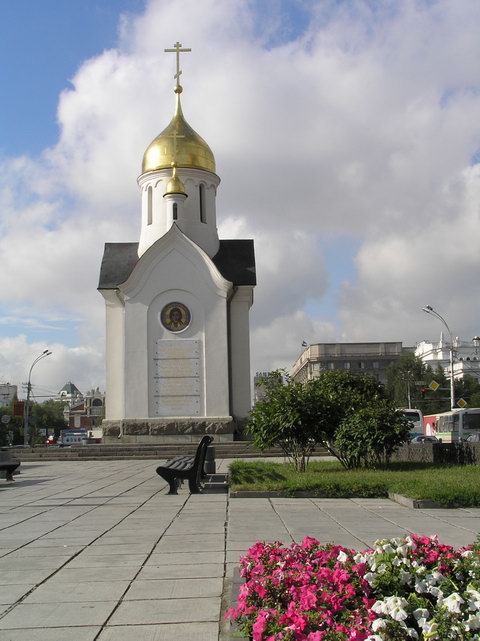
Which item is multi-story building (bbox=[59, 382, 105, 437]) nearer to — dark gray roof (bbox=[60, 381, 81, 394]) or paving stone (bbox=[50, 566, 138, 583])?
dark gray roof (bbox=[60, 381, 81, 394])

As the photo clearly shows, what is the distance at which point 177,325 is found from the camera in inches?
1197

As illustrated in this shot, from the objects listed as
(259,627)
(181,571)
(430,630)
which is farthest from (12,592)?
(430,630)

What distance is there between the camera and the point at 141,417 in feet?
96.6

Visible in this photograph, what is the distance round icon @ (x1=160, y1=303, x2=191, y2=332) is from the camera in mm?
30359

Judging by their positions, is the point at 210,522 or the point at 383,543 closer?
the point at 383,543

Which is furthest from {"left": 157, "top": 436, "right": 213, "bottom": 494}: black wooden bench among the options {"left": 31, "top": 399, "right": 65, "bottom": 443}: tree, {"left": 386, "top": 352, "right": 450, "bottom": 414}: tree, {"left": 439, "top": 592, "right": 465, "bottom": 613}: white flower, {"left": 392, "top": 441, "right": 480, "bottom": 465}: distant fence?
{"left": 31, "top": 399, "right": 65, "bottom": 443}: tree

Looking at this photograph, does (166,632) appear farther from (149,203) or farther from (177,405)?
(149,203)

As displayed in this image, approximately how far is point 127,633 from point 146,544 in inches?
119

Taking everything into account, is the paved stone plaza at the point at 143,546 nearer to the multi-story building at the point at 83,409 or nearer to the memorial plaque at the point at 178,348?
the memorial plaque at the point at 178,348

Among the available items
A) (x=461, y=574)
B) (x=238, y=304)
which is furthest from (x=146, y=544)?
(x=238, y=304)

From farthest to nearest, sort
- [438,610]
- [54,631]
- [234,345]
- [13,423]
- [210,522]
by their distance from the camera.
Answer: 1. [13,423]
2. [234,345]
3. [210,522]
4. [54,631]
5. [438,610]

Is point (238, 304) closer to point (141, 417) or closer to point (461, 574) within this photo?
point (141, 417)

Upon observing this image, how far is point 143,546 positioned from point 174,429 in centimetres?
2187

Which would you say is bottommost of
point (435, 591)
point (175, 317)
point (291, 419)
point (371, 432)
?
point (435, 591)
